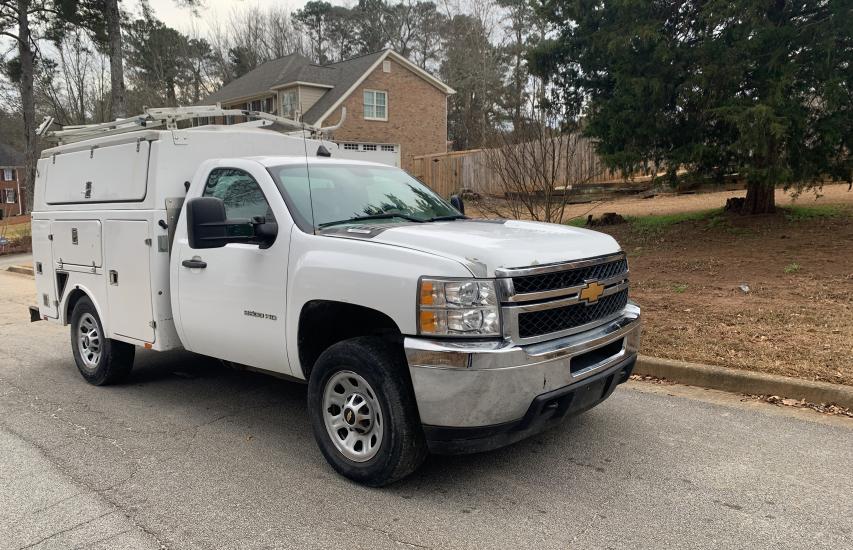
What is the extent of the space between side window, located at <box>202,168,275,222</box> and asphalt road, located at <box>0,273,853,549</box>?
165 centimetres

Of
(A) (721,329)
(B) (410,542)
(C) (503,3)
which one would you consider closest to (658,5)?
(A) (721,329)

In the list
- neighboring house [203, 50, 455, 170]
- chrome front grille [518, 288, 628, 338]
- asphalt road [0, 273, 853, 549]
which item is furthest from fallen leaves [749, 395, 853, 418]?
neighboring house [203, 50, 455, 170]

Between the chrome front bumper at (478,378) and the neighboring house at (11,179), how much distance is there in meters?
75.6

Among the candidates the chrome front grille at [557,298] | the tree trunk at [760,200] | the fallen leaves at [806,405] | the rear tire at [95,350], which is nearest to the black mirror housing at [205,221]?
the chrome front grille at [557,298]

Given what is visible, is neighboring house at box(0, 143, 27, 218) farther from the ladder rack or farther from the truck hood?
the truck hood

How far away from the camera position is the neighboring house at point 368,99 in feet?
107

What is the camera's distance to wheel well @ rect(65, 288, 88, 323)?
635 centimetres

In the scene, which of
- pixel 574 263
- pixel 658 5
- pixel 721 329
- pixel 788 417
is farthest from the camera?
pixel 658 5

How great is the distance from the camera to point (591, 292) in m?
3.91

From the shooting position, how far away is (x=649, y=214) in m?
15.2

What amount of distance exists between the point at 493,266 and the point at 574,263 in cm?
60

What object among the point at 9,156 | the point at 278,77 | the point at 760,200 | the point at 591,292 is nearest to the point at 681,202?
the point at 760,200

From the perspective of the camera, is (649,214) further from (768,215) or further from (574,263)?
(574,263)

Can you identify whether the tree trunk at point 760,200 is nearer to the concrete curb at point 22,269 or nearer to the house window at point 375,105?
the concrete curb at point 22,269
